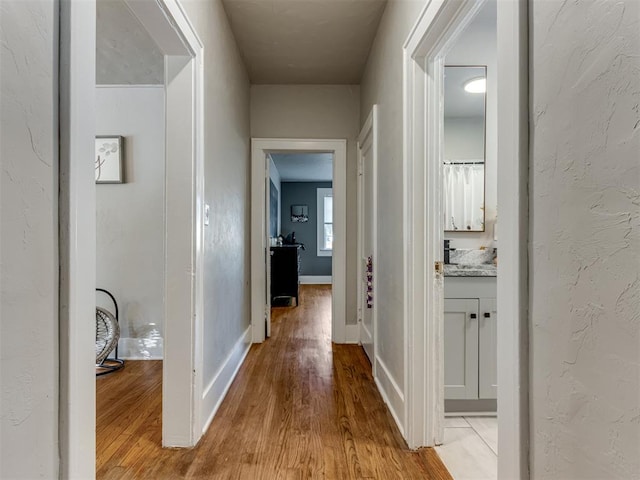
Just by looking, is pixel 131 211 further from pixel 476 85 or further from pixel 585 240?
pixel 585 240

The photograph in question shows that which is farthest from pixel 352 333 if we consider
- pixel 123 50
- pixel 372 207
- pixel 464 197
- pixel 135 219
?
pixel 123 50

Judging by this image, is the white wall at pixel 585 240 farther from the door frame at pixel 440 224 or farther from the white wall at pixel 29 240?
the white wall at pixel 29 240

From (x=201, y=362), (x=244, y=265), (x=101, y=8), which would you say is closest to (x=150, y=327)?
(x=244, y=265)

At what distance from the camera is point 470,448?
1711 millimetres

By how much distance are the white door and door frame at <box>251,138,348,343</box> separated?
6.9 inches

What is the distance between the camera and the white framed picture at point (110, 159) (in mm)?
3029

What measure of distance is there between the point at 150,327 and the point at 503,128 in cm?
307

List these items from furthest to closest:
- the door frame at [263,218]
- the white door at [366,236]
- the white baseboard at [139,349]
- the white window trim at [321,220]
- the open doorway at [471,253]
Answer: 1. the white window trim at [321,220]
2. the door frame at [263,218]
3. the white baseboard at [139,349]
4. the white door at [366,236]
5. the open doorway at [471,253]

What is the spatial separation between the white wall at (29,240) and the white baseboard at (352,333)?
2877 millimetres

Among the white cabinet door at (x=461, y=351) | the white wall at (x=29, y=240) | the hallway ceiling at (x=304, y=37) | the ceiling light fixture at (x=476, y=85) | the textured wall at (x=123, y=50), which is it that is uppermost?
the hallway ceiling at (x=304, y=37)

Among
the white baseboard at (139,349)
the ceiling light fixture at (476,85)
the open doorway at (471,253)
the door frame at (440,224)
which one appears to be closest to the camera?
the door frame at (440,224)

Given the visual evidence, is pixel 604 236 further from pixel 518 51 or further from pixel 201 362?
pixel 201 362

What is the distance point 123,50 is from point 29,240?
2.35 meters

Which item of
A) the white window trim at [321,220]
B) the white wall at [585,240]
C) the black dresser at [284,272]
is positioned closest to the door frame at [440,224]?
the white wall at [585,240]
